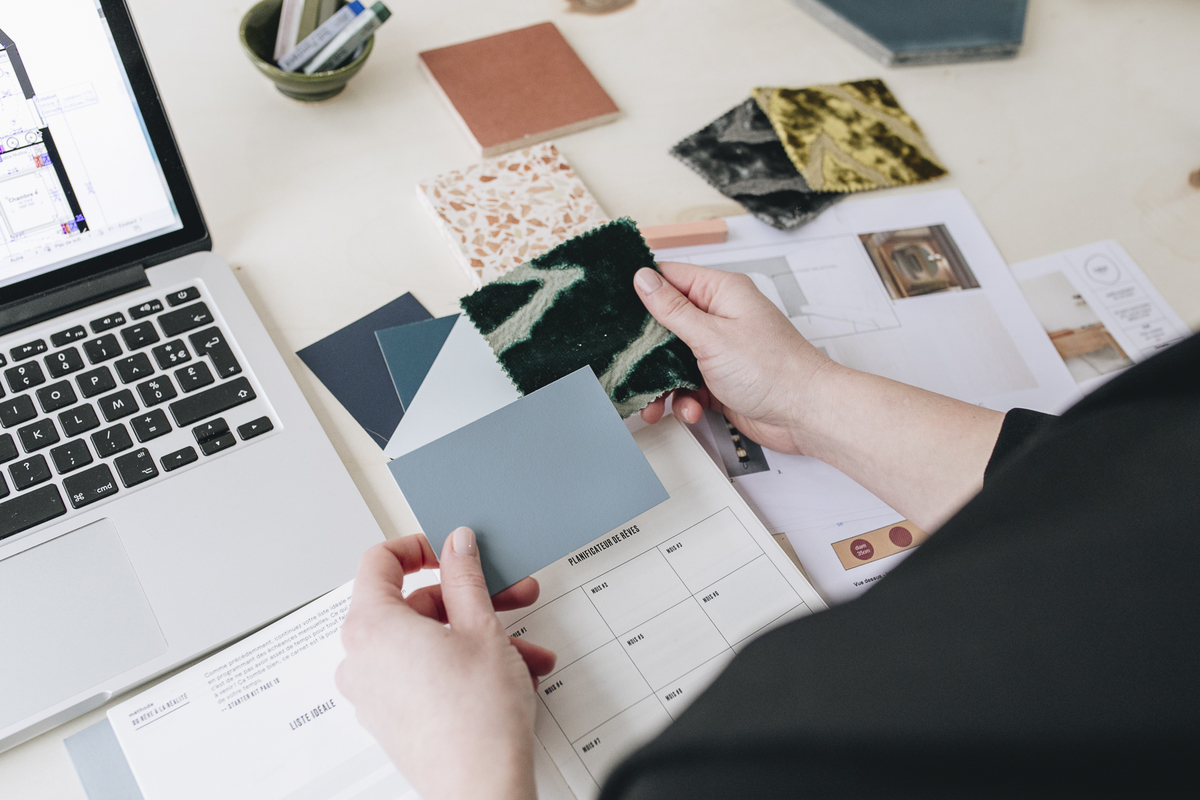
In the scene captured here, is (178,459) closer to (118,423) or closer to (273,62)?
(118,423)

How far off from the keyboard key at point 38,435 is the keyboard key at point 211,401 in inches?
2.8

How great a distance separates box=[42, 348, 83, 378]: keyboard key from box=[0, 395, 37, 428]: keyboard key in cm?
2

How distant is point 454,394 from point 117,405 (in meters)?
0.23

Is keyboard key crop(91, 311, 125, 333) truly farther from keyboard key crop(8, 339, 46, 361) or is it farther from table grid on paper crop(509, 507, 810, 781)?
table grid on paper crop(509, 507, 810, 781)

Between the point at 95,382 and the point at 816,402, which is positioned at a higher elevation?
the point at 95,382

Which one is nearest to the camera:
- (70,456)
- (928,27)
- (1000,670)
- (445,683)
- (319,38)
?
(1000,670)

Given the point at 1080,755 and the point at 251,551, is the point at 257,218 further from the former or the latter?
the point at 1080,755

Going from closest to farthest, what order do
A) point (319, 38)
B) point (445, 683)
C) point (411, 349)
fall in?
1. point (445, 683)
2. point (411, 349)
3. point (319, 38)

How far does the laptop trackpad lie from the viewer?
44 centimetres

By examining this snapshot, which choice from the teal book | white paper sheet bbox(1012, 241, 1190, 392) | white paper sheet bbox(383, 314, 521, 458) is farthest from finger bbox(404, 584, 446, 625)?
the teal book

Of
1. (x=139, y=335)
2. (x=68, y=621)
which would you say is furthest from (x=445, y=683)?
(x=139, y=335)

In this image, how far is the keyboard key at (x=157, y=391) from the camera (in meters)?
0.53

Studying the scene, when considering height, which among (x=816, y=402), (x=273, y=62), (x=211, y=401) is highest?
(x=273, y=62)

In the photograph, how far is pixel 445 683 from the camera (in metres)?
0.40
